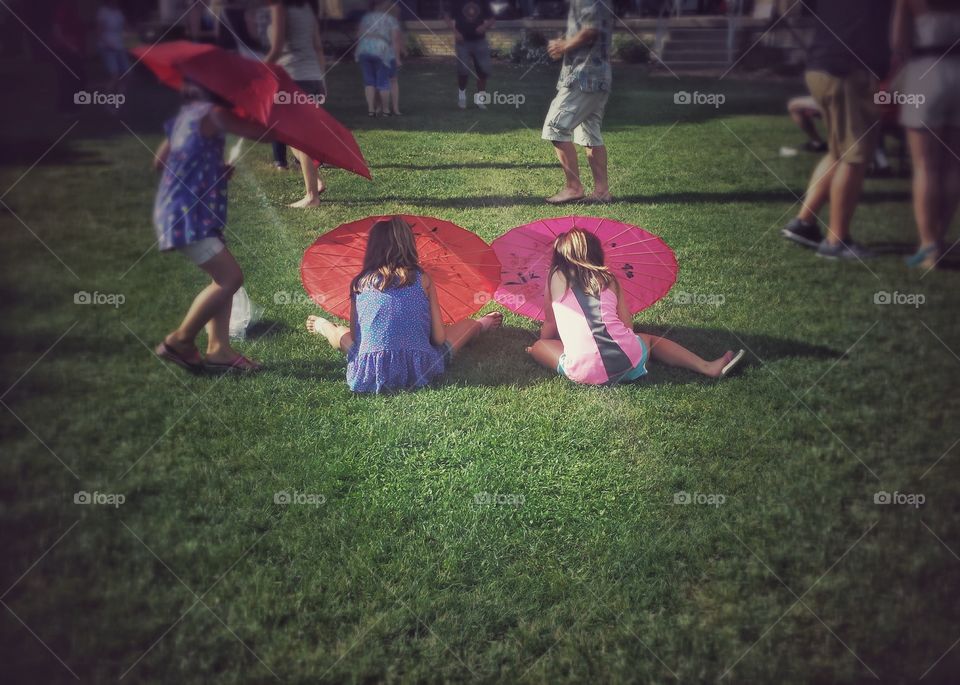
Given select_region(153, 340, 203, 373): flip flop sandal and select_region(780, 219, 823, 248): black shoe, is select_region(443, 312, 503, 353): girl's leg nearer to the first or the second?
select_region(153, 340, 203, 373): flip flop sandal

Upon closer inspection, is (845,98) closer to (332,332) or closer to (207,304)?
(332,332)

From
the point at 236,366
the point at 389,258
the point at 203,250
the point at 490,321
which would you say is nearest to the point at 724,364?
the point at 490,321

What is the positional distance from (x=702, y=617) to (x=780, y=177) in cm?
142

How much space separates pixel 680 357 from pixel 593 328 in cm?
39

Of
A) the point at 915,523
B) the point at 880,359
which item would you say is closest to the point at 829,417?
the point at 880,359

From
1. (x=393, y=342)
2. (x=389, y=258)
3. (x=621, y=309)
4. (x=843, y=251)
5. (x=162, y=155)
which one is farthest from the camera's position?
(x=621, y=309)

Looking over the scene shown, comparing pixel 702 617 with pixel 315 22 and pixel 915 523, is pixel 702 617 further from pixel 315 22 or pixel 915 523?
pixel 315 22

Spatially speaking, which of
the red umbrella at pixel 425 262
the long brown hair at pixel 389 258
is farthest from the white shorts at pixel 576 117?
the long brown hair at pixel 389 258

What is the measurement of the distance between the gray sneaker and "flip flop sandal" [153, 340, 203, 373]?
2177 millimetres

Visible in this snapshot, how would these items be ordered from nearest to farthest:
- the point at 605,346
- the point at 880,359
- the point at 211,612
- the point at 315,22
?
the point at 211,612, the point at 315,22, the point at 880,359, the point at 605,346

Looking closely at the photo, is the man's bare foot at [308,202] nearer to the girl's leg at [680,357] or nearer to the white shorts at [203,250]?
the white shorts at [203,250]

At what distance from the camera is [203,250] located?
91.3 inches

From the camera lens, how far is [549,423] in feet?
8.54

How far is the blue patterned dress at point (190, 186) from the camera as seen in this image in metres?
2.16
